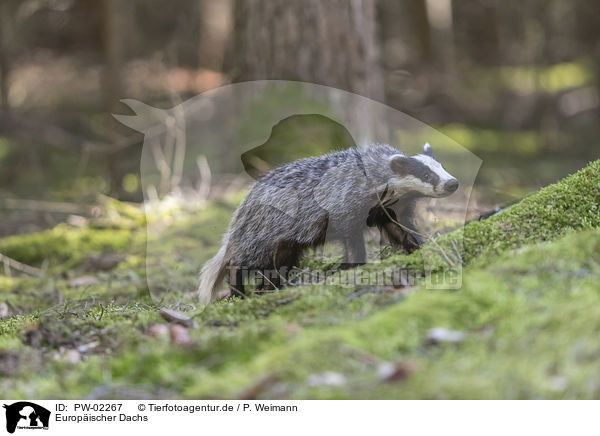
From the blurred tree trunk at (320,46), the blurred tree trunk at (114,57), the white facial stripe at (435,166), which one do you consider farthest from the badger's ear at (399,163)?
the blurred tree trunk at (114,57)

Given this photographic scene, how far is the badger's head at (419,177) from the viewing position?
4715mm

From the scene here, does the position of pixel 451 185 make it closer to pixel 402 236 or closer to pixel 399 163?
pixel 399 163

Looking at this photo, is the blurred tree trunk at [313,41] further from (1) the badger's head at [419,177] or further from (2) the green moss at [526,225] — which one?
(2) the green moss at [526,225]

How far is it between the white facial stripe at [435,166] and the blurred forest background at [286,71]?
234 cm

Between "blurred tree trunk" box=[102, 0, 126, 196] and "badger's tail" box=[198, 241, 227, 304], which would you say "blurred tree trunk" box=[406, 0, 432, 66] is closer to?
"blurred tree trunk" box=[102, 0, 126, 196]

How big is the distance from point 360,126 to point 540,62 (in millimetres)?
9301

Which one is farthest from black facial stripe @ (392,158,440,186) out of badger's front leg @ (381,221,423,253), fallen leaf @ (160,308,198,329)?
fallen leaf @ (160,308,198,329)

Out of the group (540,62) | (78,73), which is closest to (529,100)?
(540,62)

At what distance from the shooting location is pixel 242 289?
4.93m

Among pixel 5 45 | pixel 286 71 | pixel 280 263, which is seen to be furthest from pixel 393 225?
pixel 5 45

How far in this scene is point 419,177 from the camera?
475 centimetres

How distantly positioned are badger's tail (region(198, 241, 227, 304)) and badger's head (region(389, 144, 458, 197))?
1463mm

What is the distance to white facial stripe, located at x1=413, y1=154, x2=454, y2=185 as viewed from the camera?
15.4 ft

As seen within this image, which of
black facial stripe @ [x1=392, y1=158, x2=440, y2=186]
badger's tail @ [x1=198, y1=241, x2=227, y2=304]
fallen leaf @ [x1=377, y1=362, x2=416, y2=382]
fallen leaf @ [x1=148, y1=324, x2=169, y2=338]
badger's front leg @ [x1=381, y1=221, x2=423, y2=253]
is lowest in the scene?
fallen leaf @ [x1=377, y1=362, x2=416, y2=382]
